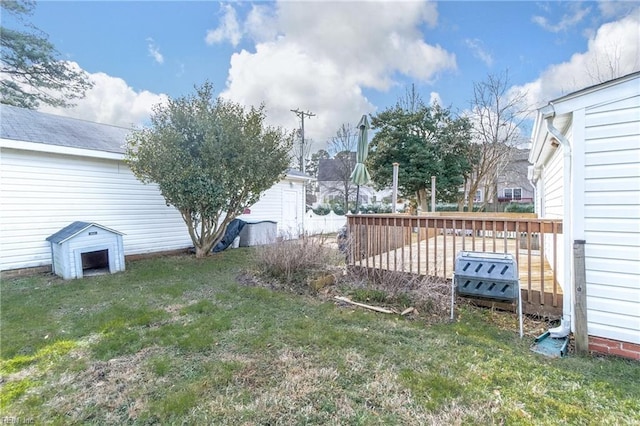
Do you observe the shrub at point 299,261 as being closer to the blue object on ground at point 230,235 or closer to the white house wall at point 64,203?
the blue object on ground at point 230,235

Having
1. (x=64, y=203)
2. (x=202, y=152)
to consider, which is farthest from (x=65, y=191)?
(x=202, y=152)

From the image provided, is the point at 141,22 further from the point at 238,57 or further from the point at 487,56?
the point at 487,56

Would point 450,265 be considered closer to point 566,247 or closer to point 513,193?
point 566,247

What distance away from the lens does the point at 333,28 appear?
784 cm

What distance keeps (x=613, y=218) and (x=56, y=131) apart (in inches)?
382

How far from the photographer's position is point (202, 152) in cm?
651

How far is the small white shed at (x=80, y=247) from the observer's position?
5641 mm

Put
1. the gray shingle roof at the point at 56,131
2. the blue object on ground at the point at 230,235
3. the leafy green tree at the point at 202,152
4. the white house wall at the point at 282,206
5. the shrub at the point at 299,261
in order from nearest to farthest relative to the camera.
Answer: the shrub at the point at 299,261 → the gray shingle roof at the point at 56,131 → the leafy green tree at the point at 202,152 → the blue object on ground at the point at 230,235 → the white house wall at the point at 282,206

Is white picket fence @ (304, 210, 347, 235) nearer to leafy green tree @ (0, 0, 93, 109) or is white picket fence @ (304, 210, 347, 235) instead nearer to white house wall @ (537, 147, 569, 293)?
white house wall @ (537, 147, 569, 293)

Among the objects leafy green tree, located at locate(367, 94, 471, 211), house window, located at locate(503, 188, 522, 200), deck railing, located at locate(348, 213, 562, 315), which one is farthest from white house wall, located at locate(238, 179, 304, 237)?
house window, located at locate(503, 188, 522, 200)

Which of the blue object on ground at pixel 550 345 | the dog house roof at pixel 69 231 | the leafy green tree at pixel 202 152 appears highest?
the leafy green tree at pixel 202 152

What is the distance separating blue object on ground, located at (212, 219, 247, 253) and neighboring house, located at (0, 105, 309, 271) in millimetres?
910

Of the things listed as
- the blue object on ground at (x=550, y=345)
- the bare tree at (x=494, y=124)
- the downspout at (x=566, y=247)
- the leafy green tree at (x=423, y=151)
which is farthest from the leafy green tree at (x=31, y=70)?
the bare tree at (x=494, y=124)

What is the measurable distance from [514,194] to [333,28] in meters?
24.6
